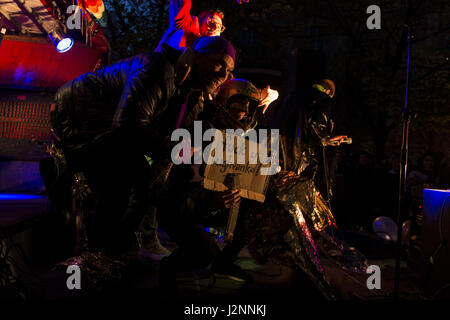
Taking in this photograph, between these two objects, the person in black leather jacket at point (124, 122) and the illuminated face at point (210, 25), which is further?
the illuminated face at point (210, 25)

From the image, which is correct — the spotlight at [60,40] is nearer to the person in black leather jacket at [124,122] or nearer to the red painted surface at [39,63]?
the red painted surface at [39,63]

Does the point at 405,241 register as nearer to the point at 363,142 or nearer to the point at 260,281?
the point at 260,281

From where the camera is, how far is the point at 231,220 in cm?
283

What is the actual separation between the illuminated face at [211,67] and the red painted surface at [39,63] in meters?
4.10

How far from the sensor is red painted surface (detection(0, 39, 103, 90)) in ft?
19.3

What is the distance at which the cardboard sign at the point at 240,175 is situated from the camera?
2570 mm

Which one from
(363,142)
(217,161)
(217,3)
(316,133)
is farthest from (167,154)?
(363,142)

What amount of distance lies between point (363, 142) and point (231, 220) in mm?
16771

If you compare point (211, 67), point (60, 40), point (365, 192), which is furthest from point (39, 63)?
point (365, 192)

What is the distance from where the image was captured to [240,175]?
269cm

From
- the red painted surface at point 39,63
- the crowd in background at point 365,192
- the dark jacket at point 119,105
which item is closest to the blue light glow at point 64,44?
the red painted surface at point 39,63

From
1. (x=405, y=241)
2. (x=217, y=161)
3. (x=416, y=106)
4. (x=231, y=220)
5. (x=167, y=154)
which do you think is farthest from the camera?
(x=416, y=106)

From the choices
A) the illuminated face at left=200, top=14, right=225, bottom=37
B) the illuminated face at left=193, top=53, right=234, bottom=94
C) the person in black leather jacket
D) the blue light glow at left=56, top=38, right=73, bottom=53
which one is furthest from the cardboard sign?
the blue light glow at left=56, top=38, right=73, bottom=53

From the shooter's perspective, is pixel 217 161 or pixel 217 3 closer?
pixel 217 161
